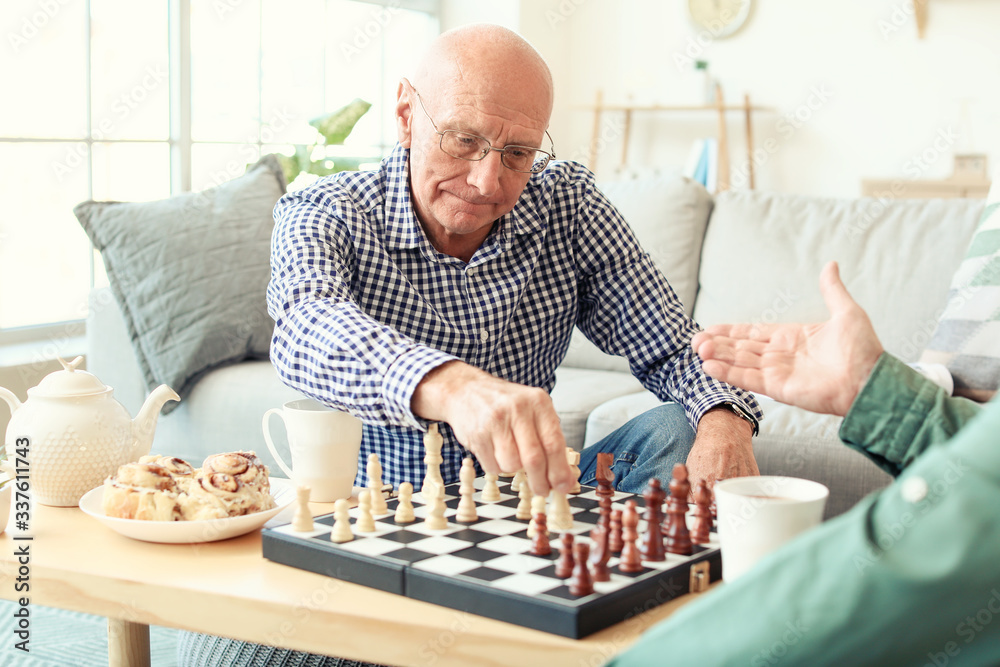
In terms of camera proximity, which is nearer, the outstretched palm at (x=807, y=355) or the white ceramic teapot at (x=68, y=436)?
the outstretched palm at (x=807, y=355)

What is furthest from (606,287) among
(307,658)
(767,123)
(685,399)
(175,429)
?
(767,123)

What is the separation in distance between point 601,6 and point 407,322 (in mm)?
4342

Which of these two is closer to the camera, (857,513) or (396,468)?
(857,513)

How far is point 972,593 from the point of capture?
504 millimetres

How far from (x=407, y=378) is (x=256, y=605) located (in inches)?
11.7

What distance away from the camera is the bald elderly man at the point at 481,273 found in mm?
1326

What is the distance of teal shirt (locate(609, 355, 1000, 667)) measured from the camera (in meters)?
0.50

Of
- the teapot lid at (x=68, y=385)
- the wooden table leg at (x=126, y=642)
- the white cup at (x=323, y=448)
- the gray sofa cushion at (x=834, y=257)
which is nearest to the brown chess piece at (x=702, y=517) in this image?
the white cup at (x=323, y=448)

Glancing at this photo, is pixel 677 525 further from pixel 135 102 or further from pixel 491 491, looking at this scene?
pixel 135 102

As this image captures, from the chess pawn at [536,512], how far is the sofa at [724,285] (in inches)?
48.2

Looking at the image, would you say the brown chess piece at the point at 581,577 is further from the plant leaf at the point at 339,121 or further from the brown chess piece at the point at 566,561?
the plant leaf at the point at 339,121

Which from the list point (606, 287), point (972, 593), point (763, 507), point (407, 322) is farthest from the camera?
point (606, 287)

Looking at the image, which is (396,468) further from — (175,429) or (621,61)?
(621,61)

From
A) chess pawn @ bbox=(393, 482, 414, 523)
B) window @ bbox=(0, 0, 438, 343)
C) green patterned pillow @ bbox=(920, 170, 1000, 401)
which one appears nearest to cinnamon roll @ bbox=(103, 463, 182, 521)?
chess pawn @ bbox=(393, 482, 414, 523)
